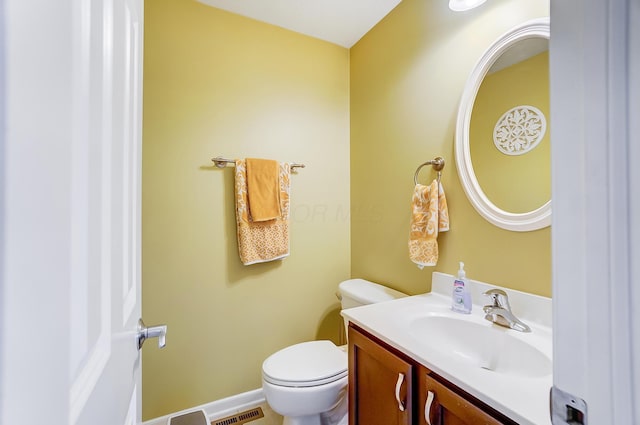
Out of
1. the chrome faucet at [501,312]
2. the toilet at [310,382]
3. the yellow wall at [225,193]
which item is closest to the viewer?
the chrome faucet at [501,312]

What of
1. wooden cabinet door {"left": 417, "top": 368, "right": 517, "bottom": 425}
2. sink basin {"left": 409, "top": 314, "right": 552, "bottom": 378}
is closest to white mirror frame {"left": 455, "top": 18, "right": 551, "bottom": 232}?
sink basin {"left": 409, "top": 314, "right": 552, "bottom": 378}

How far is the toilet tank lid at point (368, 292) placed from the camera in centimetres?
148

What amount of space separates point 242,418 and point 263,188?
4.53ft

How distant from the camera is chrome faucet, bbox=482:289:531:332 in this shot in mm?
941

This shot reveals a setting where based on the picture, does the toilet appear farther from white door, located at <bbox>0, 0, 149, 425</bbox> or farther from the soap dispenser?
white door, located at <bbox>0, 0, 149, 425</bbox>

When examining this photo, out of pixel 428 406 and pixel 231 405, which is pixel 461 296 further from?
pixel 231 405

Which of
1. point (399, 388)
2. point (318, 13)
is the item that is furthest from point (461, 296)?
point (318, 13)

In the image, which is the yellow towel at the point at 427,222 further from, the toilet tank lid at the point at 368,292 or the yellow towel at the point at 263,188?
the yellow towel at the point at 263,188

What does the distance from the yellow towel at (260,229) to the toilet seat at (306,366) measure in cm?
56

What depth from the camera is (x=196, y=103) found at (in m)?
1.59

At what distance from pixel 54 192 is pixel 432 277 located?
140cm

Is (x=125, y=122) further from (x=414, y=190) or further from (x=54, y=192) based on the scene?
(x=414, y=190)

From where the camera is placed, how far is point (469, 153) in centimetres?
120

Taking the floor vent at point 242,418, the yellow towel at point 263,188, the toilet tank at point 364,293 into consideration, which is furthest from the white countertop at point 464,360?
the floor vent at point 242,418
